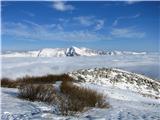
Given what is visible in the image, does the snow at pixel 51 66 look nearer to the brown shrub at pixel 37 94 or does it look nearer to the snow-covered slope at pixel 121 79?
the snow-covered slope at pixel 121 79

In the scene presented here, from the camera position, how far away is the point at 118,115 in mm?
9578

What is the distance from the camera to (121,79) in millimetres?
27969

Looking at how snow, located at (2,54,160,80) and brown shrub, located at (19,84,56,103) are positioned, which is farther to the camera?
snow, located at (2,54,160,80)

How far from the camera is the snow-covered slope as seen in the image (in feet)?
83.5

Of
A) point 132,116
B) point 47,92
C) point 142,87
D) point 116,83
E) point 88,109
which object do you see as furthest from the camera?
point 142,87

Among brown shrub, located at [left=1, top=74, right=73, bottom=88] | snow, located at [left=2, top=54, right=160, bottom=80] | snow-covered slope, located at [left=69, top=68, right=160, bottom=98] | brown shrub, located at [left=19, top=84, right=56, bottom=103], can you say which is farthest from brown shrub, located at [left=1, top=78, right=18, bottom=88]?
snow-covered slope, located at [left=69, top=68, right=160, bottom=98]

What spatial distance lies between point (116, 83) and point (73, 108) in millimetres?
16589

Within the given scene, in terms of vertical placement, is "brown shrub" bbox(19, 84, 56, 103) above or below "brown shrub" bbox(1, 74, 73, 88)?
above

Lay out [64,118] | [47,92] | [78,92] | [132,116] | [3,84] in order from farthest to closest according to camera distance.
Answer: [3,84] < [78,92] < [47,92] < [132,116] < [64,118]

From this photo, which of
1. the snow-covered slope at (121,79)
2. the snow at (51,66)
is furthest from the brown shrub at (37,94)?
the snow-covered slope at (121,79)

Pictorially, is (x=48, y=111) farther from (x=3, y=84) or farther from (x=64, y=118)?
(x=3, y=84)

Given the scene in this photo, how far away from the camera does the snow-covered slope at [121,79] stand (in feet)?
83.5

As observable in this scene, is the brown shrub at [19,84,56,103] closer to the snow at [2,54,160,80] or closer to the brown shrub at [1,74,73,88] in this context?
the brown shrub at [1,74,73,88]

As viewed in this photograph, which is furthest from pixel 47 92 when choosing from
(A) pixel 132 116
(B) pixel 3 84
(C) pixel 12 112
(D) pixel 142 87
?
(D) pixel 142 87
